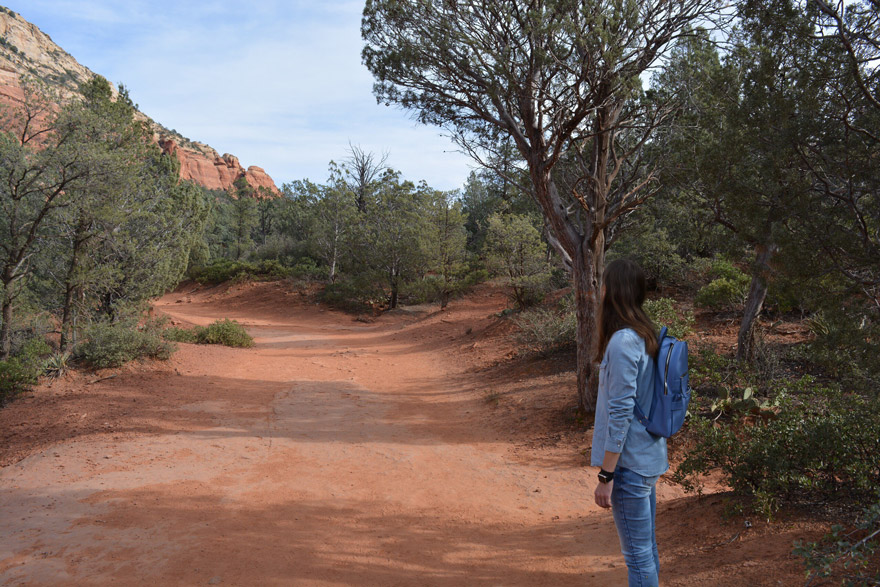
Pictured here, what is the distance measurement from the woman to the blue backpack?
0.04m

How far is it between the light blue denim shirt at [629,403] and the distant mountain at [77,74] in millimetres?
49196

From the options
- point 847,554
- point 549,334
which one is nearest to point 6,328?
point 549,334

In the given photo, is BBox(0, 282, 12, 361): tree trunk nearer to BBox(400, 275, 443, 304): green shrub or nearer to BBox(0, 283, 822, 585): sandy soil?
BBox(0, 283, 822, 585): sandy soil

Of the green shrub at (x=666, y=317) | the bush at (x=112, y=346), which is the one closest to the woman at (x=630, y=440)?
the green shrub at (x=666, y=317)

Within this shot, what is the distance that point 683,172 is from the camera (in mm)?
7660

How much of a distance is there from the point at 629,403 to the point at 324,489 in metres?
4.05

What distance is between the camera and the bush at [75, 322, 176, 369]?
10023mm

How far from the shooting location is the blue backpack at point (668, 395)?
2.52m

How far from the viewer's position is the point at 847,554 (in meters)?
2.67

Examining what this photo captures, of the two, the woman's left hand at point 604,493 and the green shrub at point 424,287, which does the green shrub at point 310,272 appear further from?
the woman's left hand at point 604,493

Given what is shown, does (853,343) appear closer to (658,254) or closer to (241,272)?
(658,254)

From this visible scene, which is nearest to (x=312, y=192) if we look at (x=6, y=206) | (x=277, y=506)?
(x=6, y=206)

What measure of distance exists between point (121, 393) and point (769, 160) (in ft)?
32.5

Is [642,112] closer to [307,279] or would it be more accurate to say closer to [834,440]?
[834,440]
